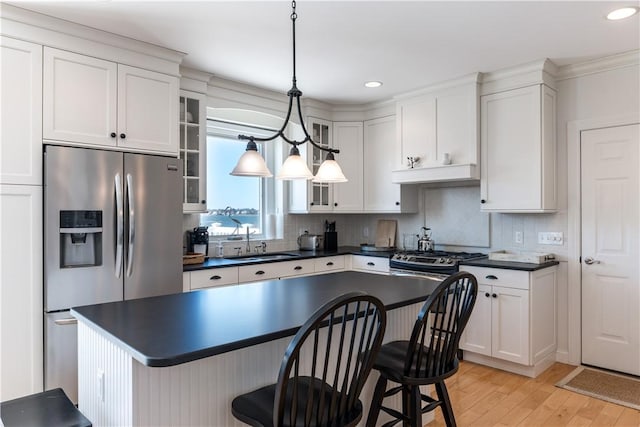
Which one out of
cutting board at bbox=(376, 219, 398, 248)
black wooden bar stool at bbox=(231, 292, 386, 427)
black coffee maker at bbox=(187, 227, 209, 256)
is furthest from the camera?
cutting board at bbox=(376, 219, 398, 248)

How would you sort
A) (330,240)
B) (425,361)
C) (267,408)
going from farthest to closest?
1. (330,240)
2. (425,361)
3. (267,408)

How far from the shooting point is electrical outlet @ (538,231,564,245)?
3664mm

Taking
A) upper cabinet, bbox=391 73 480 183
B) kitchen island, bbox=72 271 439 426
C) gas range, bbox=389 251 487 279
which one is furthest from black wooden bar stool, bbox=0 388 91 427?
upper cabinet, bbox=391 73 480 183

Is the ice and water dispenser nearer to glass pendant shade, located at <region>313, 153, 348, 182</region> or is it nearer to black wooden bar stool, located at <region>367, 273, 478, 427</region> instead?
glass pendant shade, located at <region>313, 153, 348, 182</region>

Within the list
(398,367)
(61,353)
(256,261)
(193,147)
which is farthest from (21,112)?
(398,367)

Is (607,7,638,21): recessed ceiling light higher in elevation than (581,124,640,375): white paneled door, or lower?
higher

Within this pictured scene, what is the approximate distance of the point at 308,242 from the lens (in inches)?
188

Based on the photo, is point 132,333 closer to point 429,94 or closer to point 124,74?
point 124,74

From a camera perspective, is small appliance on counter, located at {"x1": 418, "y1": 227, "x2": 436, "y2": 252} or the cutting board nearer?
small appliance on counter, located at {"x1": 418, "y1": 227, "x2": 436, "y2": 252}

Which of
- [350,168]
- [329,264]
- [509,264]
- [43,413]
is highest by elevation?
[350,168]

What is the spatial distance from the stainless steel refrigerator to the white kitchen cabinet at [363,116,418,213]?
2327 mm

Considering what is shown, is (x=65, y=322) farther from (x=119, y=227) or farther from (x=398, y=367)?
(x=398, y=367)

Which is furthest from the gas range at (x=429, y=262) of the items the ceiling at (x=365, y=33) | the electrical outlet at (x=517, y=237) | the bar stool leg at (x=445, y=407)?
the bar stool leg at (x=445, y=407)

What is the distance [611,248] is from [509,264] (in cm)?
82
